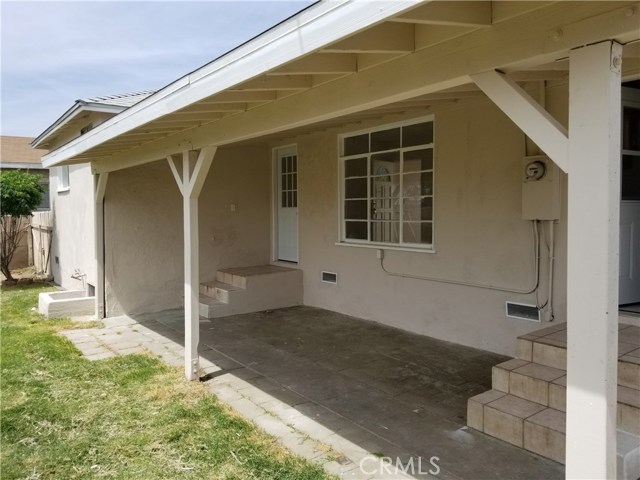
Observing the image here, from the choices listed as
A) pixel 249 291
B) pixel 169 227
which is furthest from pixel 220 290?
pixel 169 227

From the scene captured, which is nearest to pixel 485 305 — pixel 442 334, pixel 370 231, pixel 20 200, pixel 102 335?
pixel 442 334

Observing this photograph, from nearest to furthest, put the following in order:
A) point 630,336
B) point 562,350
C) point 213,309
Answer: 1. point 562,350
2. point 630,336
3. point 213,309

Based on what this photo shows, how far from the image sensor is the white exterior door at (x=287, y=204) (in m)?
8.59

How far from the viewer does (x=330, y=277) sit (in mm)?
7594

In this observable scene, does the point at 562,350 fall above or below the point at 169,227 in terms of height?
below

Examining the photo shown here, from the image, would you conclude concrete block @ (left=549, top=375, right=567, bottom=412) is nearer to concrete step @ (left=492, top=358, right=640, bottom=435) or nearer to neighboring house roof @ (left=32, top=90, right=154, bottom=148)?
concrete step @ (left=492, top=358, right=640, bottom=435)

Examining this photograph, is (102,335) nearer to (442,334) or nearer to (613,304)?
(442,334)

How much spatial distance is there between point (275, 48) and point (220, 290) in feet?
18.4

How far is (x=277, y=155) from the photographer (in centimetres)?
891

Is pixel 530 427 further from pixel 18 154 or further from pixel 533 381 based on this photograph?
pixel 18 154

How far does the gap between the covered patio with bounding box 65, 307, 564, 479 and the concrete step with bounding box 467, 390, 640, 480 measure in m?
0.07

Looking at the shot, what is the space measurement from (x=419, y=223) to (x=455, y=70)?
12.8ft

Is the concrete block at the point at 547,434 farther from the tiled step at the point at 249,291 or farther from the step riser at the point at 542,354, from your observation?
the tiled step at the point at 249,291

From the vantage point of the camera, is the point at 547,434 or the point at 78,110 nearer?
the point at 547,434
